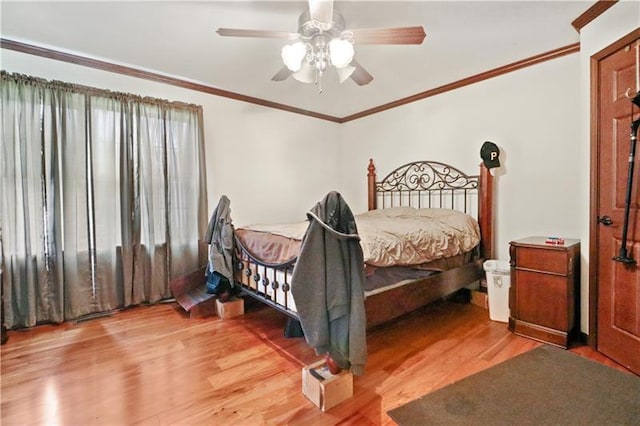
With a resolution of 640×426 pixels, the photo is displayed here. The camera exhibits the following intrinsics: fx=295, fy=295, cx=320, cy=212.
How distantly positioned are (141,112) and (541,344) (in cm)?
412

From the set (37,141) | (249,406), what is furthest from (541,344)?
(37,141)

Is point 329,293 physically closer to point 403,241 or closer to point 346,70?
point 403,241

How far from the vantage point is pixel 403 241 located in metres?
2.24

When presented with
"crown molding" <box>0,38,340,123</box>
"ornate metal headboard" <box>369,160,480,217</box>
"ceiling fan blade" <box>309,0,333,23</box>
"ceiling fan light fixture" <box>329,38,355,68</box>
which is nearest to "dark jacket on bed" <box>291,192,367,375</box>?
"ceiling fan light fixture" <box>329,38,355,68</box>

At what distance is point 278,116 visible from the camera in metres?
4.20

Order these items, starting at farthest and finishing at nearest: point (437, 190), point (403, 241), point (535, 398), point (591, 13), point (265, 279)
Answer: point (437, 190) < point (265, 279) < point (403, 241) < point (591, 13) < point (535, 398)

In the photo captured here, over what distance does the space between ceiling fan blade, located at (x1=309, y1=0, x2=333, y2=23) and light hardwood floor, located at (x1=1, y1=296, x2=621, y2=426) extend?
2.15 meters

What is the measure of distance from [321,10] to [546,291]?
2.53 m

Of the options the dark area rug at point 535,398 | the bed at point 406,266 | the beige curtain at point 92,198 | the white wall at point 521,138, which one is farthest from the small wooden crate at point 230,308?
the white wall at point 521,138

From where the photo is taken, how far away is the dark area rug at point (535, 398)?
4.87ft

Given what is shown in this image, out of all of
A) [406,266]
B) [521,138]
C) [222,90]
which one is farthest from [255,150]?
[521,138]

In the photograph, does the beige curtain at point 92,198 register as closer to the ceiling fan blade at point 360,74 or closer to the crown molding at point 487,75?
the ceiling fan blade at point 360,74

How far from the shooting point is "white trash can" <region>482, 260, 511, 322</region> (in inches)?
105

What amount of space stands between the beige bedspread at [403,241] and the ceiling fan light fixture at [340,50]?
3.87 feet
